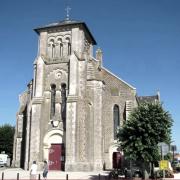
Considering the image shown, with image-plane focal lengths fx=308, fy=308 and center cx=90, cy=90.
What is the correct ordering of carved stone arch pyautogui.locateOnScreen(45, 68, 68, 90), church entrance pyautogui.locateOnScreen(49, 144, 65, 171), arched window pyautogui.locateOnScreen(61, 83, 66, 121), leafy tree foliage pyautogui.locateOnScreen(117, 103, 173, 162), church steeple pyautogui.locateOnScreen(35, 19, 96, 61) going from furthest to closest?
church steeple pyautogui.locateOnScreen(35, 19, 96, 61), carved stone arch pyautogui.locateOnScreen(45, 68, 68, 90), arched window pyautogui.locateOnScreen(61, 83, 66, 121), church entrance pyautogui.locateOnScreen(49, 144, 65, 171), leafy tree foliage pyautogui.locateOnScreen(117, 103, 173, 162)

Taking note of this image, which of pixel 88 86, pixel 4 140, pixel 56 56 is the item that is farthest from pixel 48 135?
pixel 4 140

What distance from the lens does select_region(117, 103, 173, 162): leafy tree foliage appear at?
23.2 m

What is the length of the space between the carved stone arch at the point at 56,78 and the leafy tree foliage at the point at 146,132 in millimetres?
13527

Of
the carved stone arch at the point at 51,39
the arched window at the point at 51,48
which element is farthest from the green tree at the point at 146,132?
the carved stone arch at the point at 51,39

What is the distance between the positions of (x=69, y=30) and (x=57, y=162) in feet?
52.4

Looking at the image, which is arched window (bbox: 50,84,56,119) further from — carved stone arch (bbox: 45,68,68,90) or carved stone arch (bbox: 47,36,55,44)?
carved stone arch (bbox: 47,36,55,44)

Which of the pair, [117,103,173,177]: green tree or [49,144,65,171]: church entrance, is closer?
[117,103,173,177]: green tree

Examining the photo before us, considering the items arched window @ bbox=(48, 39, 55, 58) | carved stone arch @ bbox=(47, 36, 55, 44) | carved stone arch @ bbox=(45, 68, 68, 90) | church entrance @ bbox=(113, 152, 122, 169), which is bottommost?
church entrance @ bbox=(113, 152, 122, 169)

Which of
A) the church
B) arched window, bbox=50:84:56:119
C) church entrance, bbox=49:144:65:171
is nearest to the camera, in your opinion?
the church

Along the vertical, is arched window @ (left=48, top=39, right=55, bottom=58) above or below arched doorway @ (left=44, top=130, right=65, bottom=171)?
above

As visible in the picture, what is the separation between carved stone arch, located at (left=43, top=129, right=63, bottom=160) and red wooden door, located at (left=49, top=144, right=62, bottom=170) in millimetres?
452

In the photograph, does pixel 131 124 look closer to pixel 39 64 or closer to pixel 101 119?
pixel 101 119

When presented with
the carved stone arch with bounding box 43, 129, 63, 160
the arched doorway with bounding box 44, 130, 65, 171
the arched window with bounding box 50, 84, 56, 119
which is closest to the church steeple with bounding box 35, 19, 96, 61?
the arched window with bounding box 50, 84, 56, 119

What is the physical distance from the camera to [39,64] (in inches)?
1455
